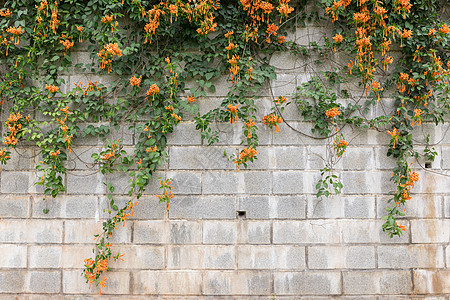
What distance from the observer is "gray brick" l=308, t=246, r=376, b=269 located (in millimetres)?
2877

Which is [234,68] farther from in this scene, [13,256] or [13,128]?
[13,256]

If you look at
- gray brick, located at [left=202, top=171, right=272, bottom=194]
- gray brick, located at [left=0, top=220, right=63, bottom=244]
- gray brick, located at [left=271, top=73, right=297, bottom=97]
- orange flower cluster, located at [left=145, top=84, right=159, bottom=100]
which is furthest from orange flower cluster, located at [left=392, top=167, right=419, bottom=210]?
gray brick, located at [left=0, top=220, right=63, bottom=244]

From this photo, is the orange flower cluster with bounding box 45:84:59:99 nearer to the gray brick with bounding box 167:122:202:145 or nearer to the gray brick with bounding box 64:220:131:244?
the gray brick with bounding box 167:122:202:145

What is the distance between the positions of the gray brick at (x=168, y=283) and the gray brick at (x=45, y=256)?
671mm

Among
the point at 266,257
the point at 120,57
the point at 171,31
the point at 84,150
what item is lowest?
the point at 266,257

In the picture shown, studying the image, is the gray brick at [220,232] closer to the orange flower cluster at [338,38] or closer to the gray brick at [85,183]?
the gray brick at [85,183]

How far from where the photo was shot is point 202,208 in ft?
9.55

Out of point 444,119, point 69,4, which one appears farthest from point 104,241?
point 444,119

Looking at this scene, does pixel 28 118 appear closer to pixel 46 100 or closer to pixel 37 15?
pixel 46 100

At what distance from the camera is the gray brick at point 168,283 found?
2863mm

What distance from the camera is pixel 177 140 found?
2945 mm

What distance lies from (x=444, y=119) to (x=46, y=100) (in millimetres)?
3342

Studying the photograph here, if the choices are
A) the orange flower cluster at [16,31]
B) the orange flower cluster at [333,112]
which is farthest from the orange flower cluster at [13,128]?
the orange flower cluster at [333,112]

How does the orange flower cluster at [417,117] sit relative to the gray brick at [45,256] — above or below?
above
